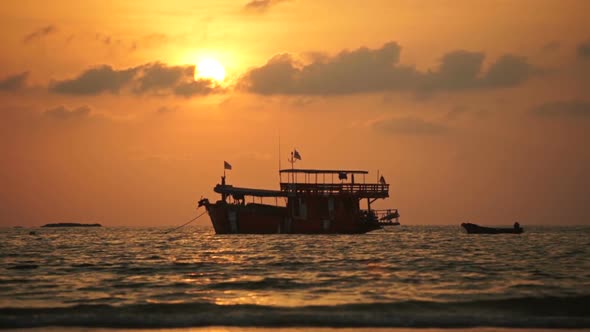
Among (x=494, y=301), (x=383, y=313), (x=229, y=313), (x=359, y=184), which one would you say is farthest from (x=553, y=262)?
(x=359, y=184)

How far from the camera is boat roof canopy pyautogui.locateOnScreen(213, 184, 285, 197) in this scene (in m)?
71.2

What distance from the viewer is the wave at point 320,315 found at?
66.7 ft

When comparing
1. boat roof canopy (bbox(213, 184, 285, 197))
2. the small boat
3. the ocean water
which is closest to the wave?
the ocean water

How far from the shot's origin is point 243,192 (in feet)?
235

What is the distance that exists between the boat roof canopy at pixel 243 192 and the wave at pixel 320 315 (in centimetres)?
4777

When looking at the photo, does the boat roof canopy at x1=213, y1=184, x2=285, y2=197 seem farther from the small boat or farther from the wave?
the wave

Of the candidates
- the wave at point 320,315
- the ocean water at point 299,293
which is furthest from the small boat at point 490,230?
the wave at point 320,315

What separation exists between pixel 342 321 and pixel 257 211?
5296cm

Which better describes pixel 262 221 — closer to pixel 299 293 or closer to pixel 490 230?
pixel 490 230

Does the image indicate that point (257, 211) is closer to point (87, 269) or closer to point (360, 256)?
point (360, 256)

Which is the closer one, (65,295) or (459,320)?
(459,320)

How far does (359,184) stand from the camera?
75625mm

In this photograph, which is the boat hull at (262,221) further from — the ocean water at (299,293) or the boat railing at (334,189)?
the ocean water at (299,293)

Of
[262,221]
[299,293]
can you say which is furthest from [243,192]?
[299,293]
